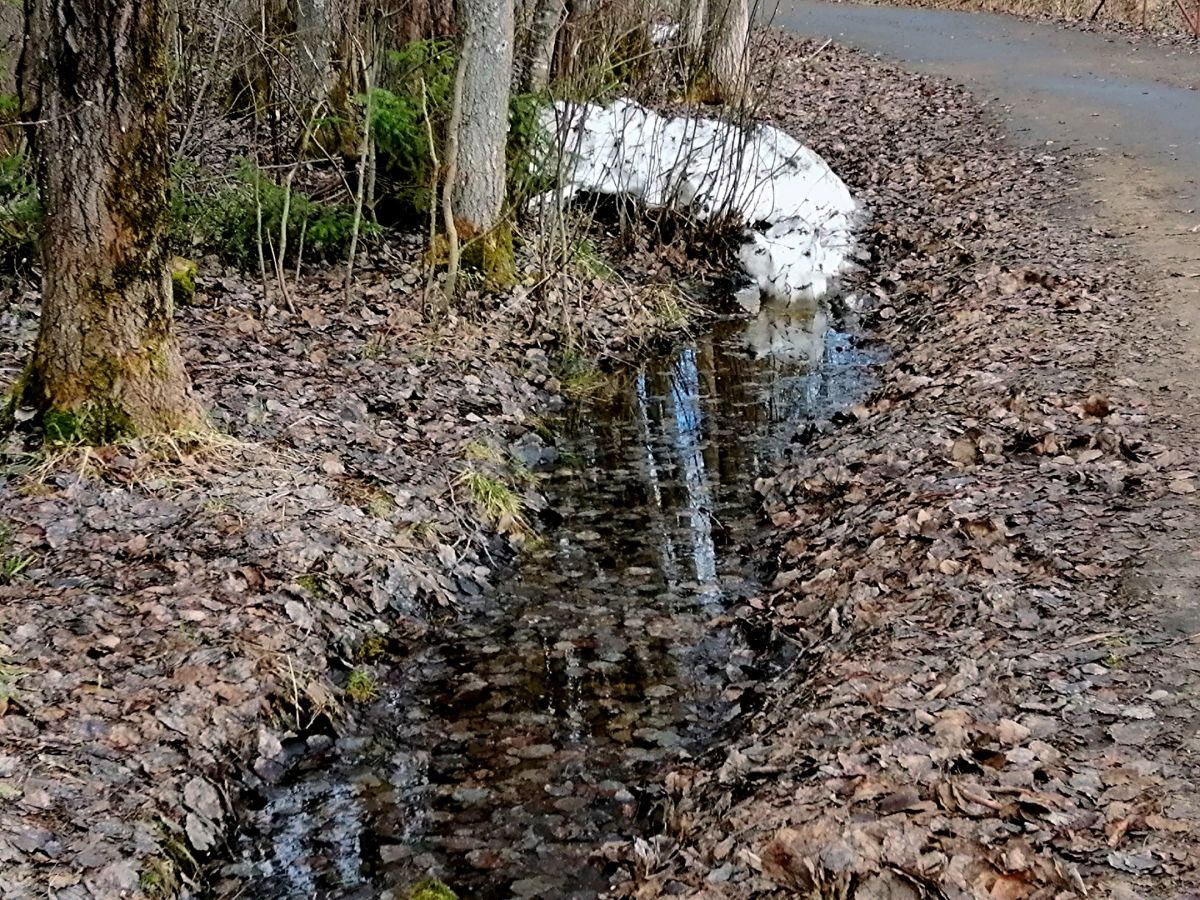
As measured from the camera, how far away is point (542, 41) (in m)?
11.2

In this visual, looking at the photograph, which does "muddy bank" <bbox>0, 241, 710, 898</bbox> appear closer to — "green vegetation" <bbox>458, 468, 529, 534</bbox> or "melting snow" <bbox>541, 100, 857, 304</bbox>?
"green vegetation" <bbox>458, 468, 529, 534</bbox>

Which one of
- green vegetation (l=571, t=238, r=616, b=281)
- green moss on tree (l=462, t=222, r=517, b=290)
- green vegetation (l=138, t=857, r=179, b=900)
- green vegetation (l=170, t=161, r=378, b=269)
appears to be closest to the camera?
green vegetation (l=138, t=857, r=179, b=900)

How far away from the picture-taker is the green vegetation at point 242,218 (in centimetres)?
929

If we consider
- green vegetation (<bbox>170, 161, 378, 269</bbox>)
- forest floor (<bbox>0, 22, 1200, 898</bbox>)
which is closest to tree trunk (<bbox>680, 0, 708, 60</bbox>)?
forest floor (<bbox>0, 22, 1200, 898</bbox>)

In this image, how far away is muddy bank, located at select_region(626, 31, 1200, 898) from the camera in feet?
11.7

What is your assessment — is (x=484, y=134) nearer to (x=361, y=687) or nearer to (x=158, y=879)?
(x=361, y=687)

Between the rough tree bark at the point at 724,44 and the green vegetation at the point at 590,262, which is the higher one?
the rough tree bark at the point at 724,44

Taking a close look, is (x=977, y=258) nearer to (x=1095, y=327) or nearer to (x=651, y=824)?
(x=1095, y=327)

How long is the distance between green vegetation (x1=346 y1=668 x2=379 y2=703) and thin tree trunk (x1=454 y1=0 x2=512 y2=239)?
562 centimetres

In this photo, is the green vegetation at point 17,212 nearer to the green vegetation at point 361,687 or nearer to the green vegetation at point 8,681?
the green vegetation at point 8,681

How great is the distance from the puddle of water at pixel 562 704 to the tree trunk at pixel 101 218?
7.31 ft

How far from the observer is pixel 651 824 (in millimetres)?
4547

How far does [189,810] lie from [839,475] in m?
4.57

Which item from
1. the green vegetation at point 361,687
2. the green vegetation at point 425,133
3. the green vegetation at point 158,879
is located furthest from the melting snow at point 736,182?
the green vegetation at point 158,879
